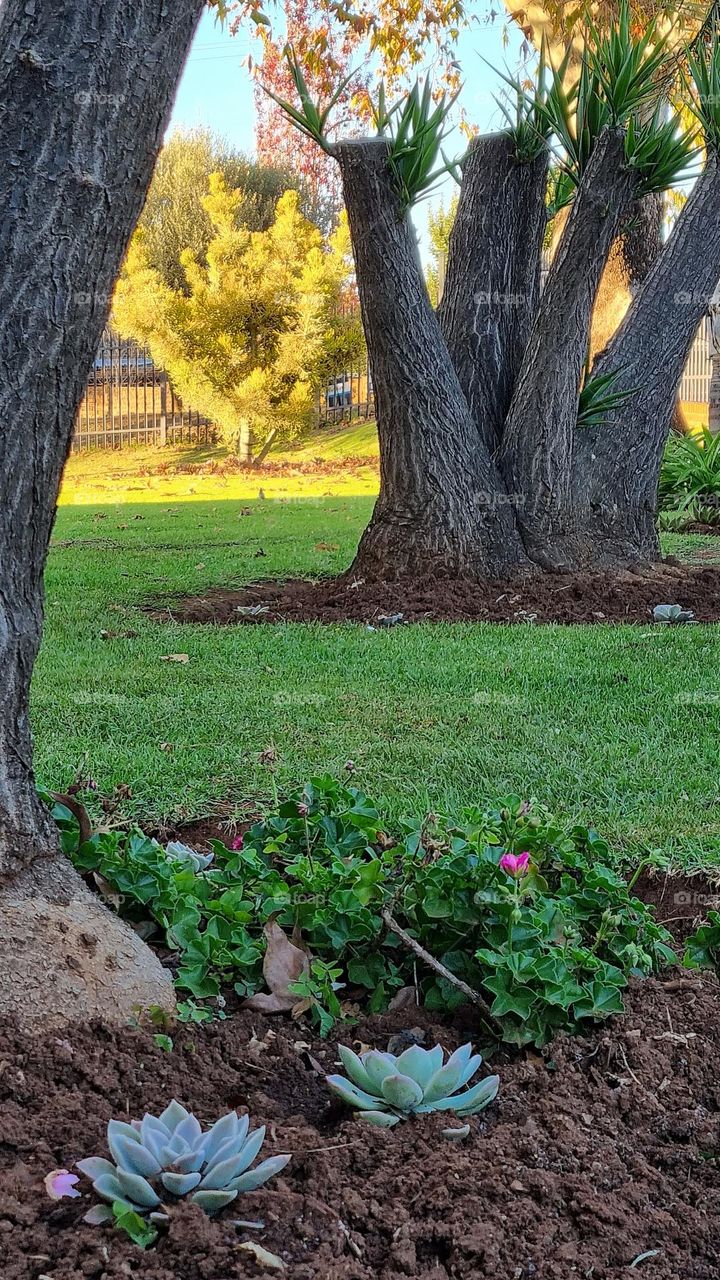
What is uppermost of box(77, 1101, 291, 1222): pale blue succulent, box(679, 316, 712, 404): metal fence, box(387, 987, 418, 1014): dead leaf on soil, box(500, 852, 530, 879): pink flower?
box(679, 316, 712, 404): metal fence

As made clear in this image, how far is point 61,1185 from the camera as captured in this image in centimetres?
144

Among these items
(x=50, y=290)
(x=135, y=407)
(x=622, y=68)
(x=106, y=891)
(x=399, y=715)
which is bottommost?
(x=399, y=715)

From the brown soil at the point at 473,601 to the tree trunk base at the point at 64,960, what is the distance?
4.02m

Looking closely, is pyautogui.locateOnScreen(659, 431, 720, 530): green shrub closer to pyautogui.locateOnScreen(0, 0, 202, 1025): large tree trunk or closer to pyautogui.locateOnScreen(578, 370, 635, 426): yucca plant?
pyautogui.locateOnScreen(578, 370, 635, 426): yucca plant

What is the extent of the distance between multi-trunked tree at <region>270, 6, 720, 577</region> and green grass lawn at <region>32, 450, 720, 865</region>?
1.40 m

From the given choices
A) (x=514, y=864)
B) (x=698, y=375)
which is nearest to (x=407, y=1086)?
(x=514, y=864)

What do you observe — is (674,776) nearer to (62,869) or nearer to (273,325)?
(62,869)

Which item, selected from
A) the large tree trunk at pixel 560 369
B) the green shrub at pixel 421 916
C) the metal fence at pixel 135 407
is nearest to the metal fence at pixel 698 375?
the metal fence at pixel 135 407

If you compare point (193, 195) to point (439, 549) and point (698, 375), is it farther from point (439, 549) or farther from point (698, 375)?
point (439, 549)

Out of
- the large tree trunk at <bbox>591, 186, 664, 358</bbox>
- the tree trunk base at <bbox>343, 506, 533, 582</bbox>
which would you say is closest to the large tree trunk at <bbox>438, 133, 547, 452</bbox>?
the tree trunk base at <bbox>343, 506, 533, 582</bbox>

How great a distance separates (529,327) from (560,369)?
Answer: 0.85 meters

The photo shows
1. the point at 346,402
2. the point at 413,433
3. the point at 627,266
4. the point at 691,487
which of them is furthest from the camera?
the point at 346,402

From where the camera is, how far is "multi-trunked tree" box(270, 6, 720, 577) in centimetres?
645

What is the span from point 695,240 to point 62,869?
6561 mm
